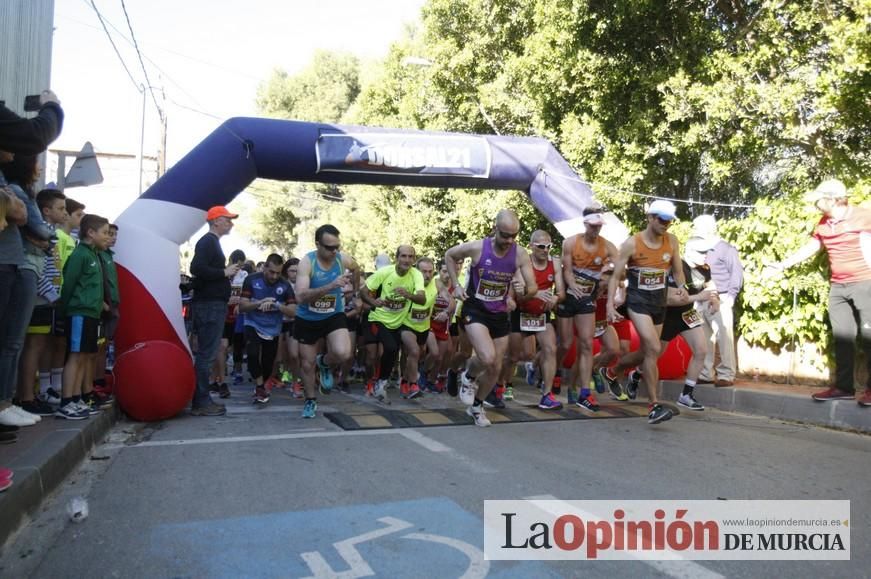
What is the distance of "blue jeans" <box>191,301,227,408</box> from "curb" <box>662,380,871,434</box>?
5.52m

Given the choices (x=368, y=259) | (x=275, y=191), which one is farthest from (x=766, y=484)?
(x=275, y=191)

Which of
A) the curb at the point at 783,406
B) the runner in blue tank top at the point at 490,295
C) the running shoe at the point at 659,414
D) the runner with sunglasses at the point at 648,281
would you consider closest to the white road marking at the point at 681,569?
the running shoe at the point at 659,414

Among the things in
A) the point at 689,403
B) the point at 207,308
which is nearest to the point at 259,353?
the point at 207,308

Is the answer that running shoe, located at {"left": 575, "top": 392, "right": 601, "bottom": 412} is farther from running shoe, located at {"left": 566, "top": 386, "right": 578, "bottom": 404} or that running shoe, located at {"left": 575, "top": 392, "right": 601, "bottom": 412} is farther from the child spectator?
the child spectator

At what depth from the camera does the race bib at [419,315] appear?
9.60 m

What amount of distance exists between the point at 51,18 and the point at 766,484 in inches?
502

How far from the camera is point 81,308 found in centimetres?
645

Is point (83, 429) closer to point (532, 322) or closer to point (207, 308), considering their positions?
point (207, 308)

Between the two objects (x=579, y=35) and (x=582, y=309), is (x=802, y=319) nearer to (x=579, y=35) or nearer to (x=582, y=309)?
(x=582, y=309)

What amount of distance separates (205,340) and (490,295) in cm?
306

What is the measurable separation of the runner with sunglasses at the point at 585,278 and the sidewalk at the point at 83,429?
5.81 feet

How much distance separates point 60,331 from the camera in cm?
666

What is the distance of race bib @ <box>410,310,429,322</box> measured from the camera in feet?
31.5

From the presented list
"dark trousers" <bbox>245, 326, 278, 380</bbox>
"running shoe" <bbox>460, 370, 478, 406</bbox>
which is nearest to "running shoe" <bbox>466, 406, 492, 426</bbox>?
"running shoe" <bbox>460, 370, 478, 406</bbox>
